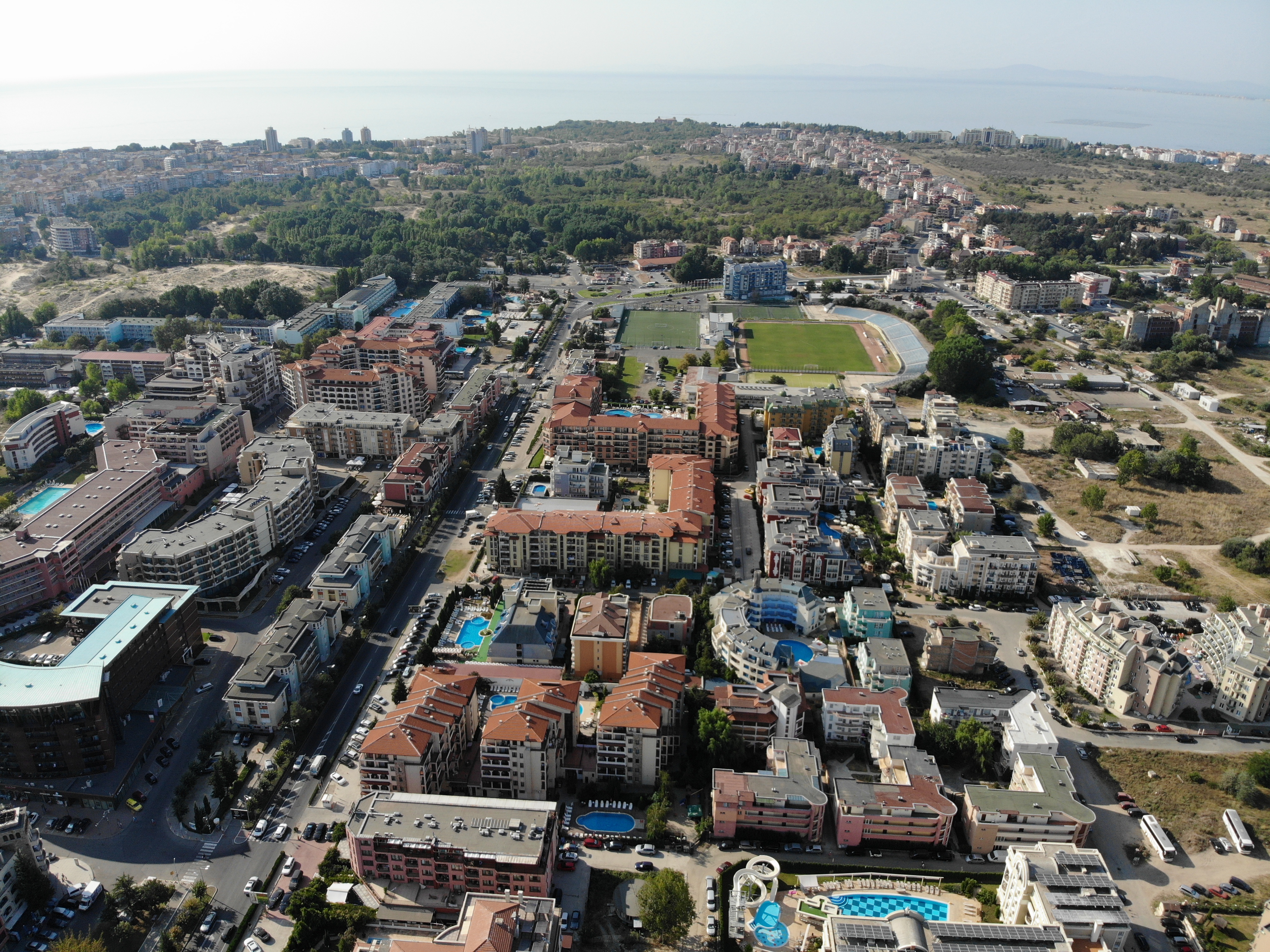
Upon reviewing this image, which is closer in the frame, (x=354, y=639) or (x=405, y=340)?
(x=354, y=639)

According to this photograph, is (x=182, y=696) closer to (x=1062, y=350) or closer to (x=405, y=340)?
(x=405, y=340)

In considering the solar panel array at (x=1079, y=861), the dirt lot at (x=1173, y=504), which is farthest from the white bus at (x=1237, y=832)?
the dirt lot at (x=1173, y=504)

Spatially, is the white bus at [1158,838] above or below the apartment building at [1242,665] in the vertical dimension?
A: below

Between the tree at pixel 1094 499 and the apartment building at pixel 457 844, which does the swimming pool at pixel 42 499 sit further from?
the tree at pixel 1094 499

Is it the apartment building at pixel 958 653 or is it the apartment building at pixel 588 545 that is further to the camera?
the apartment building at pixel 588 545

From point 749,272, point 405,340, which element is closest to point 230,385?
point 405,340

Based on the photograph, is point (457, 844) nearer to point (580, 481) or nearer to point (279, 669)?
point (279, 669)
